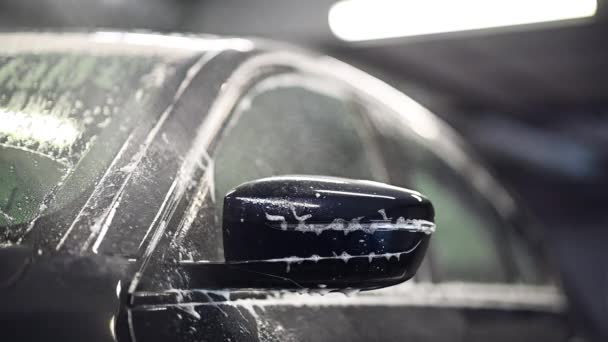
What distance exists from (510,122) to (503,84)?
60.5 inches

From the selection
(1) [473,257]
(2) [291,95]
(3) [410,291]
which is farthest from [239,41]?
(1) [473,257]

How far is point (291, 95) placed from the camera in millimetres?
1835

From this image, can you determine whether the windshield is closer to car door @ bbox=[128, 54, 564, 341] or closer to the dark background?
car door @ bbox=[128, 54, 564, 341]

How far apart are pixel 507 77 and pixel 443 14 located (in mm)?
3343

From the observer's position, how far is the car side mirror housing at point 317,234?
1101mm

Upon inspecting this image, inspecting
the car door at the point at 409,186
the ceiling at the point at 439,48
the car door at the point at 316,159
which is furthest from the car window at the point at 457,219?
the ceiling at the point at 439,48

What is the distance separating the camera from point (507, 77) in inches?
443

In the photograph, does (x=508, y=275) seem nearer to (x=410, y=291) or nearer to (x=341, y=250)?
(x=410, y=291)

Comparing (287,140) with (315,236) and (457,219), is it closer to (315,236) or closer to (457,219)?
(315,236)

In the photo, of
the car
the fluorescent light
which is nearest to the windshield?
the car

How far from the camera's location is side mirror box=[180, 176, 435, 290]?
1.10 meters

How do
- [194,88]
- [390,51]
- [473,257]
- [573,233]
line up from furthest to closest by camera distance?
[573,233] → [390,51] → [473,257] → [194,88]

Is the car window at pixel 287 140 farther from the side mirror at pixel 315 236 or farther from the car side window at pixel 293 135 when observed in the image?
the side mirror at pixel 315 236

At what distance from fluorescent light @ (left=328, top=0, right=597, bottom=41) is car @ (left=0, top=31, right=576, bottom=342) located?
6.56m
